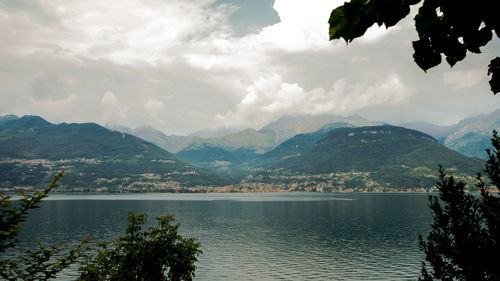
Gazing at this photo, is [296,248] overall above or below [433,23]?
below

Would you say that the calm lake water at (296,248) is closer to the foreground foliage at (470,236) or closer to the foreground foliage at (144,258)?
the foreground foliage at (144,258)

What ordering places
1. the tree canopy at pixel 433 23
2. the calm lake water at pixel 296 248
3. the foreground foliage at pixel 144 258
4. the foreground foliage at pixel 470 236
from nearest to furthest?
the tree canopy at pixel 433 23, the foreground foliage at pixel 470 236, the foreground foliage at pixel 144 258, the calm lake water at pixel 296 248

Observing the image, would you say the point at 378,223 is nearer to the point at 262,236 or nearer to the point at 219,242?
the point at 262,236

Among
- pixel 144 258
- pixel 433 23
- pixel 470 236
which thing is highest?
pixel 433 23

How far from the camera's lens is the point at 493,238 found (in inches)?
1224

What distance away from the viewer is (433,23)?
9.98ft

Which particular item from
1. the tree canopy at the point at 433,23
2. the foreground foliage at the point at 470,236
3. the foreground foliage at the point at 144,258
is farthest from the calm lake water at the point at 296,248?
the tree canopy at the point at 433,23

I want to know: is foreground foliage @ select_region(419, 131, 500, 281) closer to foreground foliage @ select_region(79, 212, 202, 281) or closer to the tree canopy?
foreground foliage @ select_region(79, 212, 202, 281)

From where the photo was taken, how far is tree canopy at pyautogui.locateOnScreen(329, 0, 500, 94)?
9.15ft

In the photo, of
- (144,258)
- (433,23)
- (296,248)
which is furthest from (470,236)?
(296,248)

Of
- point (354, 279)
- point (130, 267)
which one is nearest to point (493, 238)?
point (130, 267)

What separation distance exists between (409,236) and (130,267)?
146524 mm

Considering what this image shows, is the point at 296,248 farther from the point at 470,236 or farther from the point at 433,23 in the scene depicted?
the point at 433,23

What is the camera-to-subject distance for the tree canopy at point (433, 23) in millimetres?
2789
